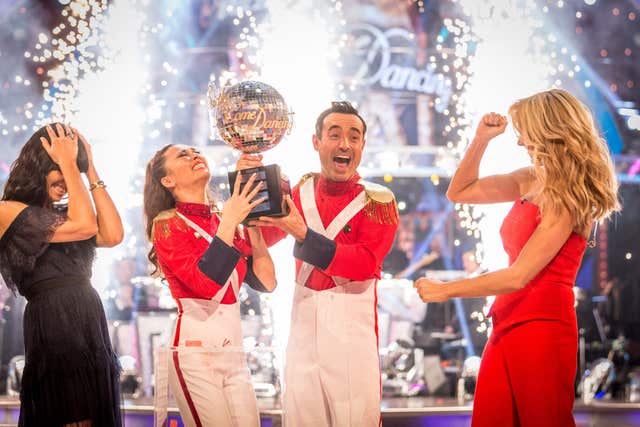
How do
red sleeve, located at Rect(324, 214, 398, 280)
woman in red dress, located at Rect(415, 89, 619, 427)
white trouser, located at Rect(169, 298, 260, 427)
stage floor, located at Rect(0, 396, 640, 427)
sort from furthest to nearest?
1. stage floor, located at Rect(0, 396, 640, 427)
2. red sleeve, located at Rect(324, 214, 398, 280)
3. white trouser, located at Rect(169, 298, 260, 427)
4. woman in red dress, located at Rect(415, 89, 619, 427)

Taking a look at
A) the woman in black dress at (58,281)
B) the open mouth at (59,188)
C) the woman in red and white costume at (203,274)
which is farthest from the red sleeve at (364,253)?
the open mouth at (59,188)

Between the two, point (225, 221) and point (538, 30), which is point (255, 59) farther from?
point (225, 221)

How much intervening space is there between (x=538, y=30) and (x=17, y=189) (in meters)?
7.68

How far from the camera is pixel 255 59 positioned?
9.19 metres

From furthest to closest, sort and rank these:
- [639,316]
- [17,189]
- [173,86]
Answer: [639,316], [173,86], [17,189]

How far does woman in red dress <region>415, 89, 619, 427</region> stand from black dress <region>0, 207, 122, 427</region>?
130cm

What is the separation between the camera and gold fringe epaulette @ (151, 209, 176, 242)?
3.04m

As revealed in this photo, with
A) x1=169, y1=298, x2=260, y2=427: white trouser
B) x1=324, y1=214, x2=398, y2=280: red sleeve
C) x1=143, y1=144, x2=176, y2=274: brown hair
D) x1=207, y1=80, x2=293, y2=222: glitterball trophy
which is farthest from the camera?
x1=143, y1=144, x2=176, y2=274: brown hair

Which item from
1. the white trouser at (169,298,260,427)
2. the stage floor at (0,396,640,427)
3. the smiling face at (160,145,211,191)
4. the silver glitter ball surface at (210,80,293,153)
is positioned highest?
the silver glitter ball surface at (210,80,293,153)

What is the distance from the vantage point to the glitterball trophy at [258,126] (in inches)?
111

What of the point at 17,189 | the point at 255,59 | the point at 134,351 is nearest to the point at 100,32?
the point at 255,59

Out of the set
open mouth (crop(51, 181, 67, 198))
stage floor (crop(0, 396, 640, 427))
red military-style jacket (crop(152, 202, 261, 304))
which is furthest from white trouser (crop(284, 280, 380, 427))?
stage floor (crop(0, 396, 640, 427))

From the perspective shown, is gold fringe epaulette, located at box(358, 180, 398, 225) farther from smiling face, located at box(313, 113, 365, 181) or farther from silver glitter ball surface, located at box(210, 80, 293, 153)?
silver glitter ball surface, located at box(210, 80, 293, 153)

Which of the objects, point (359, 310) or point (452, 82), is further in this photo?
point (452, 82)
